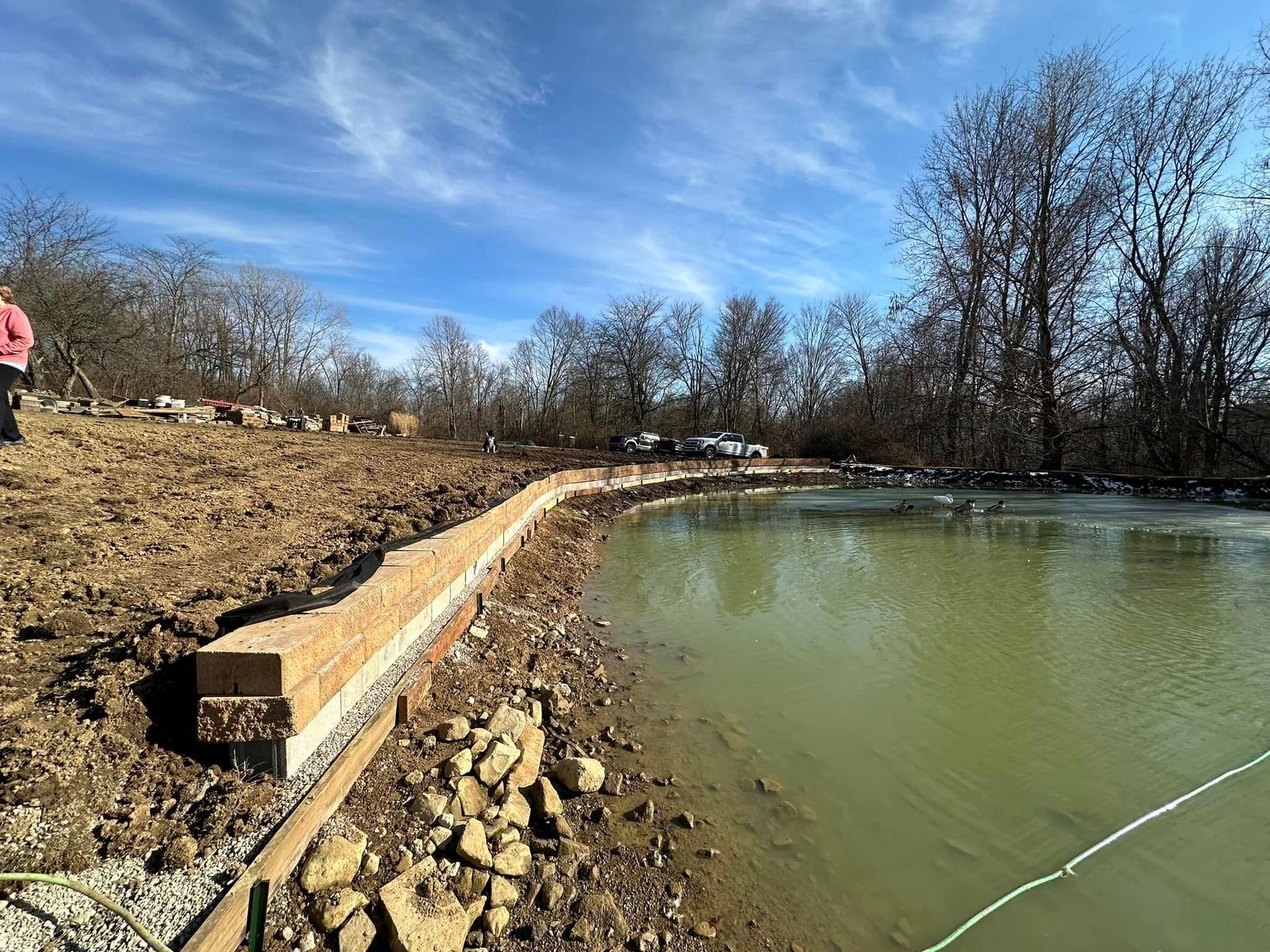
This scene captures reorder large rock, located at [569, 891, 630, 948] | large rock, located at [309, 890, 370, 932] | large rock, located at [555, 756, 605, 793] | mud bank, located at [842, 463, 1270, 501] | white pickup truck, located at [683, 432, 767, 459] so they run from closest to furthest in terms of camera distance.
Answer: large rock, located at [309, 890, 370, 932] → large rock, located at [569, 891, 630, 948] → large rock, located at [555, 756, 605, 793] → mud bank, located at [842, 463, 1270, 501] → white pickup truck, located at [683, 432, 767, 459]

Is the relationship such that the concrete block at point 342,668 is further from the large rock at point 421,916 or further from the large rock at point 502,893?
the large rock at point 502,893

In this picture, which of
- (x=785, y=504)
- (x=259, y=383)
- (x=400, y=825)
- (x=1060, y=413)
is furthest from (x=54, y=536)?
(x=259, y=383)

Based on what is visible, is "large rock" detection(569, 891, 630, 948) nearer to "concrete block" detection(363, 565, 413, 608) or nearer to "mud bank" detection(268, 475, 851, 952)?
"mud bank" detection(268, 475, 851, 952)

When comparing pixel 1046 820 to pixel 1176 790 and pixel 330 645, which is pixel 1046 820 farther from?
pixel 330 645

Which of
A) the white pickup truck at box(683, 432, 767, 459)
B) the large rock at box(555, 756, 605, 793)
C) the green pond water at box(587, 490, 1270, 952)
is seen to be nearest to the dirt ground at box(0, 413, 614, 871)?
the large rock at box(555, 756, 605, 793)

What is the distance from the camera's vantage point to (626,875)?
246cm

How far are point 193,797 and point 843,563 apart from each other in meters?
8.64

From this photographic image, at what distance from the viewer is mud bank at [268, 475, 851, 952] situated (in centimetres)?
213

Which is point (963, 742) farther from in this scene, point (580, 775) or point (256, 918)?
point (256, 918)

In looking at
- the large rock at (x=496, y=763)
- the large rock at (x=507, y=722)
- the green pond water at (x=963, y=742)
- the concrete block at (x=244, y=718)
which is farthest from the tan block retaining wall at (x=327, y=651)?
the green pond water at (x=963, y=742)

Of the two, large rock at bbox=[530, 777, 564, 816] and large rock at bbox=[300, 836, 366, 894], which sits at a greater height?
large rock at bbox=[300, 836, 366, 894]

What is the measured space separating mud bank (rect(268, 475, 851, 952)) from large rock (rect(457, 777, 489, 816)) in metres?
0.05

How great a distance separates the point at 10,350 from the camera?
5.85 metres

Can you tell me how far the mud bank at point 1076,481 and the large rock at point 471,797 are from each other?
84.1 feet
